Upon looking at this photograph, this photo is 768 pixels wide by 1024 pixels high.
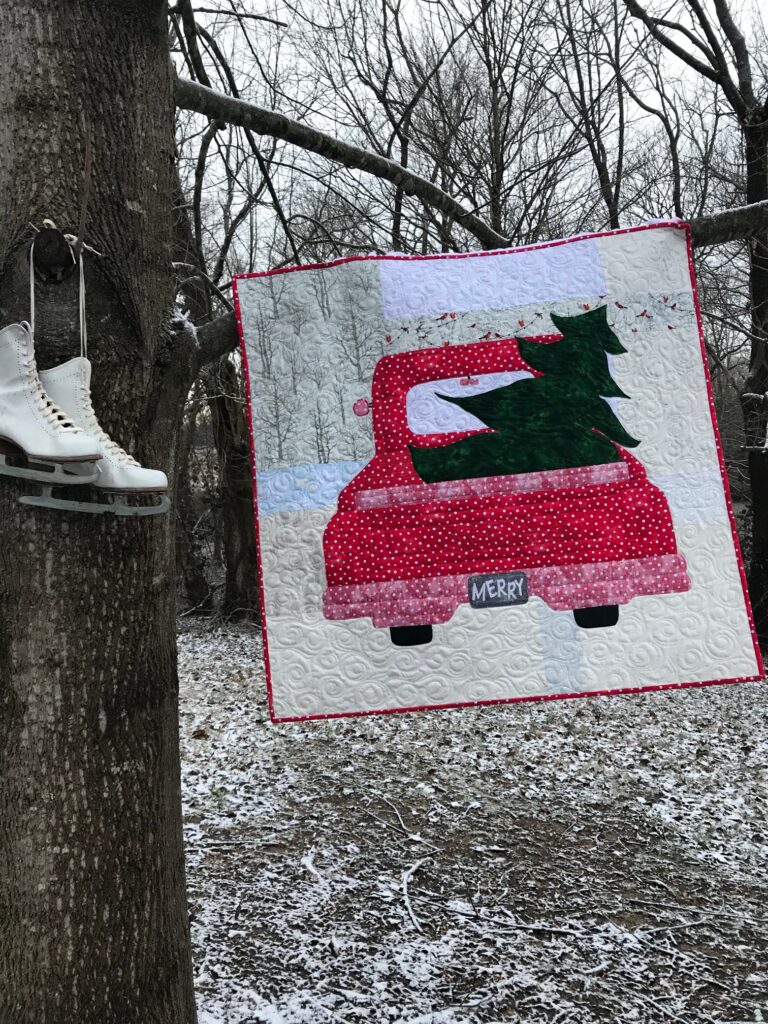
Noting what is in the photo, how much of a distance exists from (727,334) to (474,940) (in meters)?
8.04

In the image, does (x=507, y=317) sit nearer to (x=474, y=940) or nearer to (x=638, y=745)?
(x=474, y=940)

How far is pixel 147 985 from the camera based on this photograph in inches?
56.3

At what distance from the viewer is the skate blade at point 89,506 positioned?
128 cm

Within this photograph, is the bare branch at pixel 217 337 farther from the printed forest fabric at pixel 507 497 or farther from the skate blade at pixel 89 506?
the skate blade at pixel 89 506

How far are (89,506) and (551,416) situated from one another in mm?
1808

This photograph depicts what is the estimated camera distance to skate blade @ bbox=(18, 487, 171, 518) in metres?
1.28

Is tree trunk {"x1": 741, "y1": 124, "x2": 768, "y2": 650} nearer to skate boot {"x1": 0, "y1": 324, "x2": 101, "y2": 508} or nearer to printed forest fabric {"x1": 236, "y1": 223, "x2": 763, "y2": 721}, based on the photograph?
printed forest fabric {"x1": 236, "y1": 223, "x2": 763, "y2": 721}

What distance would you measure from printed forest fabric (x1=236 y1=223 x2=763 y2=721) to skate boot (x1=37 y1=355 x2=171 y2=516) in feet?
4.61

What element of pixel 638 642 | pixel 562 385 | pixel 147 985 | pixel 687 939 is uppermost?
pixel 562 385

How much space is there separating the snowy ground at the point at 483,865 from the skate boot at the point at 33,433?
75.9 inches

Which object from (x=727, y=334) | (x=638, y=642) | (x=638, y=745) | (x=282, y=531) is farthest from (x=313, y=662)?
(x=727, y=334)

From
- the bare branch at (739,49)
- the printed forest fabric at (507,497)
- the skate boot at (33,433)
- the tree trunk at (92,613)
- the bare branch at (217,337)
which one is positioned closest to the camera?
the skate boot at (33,433)

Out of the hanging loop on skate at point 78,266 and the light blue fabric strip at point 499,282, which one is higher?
the light blue fabric strip at point 499,282

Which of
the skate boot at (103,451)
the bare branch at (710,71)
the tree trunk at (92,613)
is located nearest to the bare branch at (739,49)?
the bare branch at (710,71)
